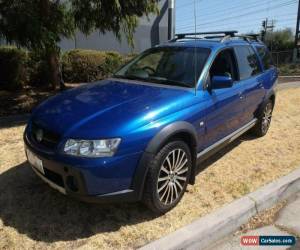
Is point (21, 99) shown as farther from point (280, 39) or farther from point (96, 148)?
point (280, 39)

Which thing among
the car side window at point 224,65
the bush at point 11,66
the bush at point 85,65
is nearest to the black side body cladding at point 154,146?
the car side window at point 224,65

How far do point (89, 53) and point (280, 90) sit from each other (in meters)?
6.15

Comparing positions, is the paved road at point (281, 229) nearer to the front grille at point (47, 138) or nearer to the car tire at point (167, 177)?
the car tire at point (167, 177)

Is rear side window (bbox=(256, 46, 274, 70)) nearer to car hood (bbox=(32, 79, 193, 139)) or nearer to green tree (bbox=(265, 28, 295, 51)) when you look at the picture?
car hood (bbox=(32, 79, 193, 139))

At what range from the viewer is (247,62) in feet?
18.0

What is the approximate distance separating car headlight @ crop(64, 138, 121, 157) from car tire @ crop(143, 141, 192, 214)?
417mm

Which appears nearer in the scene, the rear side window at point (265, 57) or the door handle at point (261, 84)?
the door handle at point (261, 84)

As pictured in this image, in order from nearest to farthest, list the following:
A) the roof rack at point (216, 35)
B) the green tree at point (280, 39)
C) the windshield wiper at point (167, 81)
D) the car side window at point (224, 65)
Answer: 1. the windshield wiper at point (167, 81)
2. the car side window at point (224, 65)
3. the roof rack at point (216, 35)
4. the green tree at point (280, 39)

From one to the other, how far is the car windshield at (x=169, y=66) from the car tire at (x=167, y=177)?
86 centimetres

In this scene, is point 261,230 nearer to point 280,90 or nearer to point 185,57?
point 185,57

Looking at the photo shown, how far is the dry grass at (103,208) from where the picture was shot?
3.30 m

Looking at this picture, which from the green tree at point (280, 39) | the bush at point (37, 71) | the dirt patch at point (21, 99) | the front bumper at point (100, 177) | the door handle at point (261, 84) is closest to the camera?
the front bumper at point (100, 177)

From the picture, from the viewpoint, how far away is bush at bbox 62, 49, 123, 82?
11214 millimetres

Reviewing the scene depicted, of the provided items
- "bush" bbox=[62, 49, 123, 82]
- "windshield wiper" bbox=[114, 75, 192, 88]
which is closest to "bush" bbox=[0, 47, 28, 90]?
"bush" bbox=[62, 49, 123, 82]
